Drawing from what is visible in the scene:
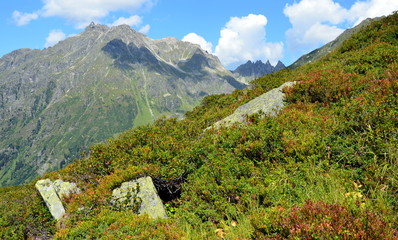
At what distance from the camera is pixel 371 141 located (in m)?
6.20

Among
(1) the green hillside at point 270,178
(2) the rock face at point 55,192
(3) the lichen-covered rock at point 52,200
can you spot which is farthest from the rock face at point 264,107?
(3) the lichen-covered rock at point 52,200

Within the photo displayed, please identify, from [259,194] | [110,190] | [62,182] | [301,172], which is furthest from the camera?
[62,182]

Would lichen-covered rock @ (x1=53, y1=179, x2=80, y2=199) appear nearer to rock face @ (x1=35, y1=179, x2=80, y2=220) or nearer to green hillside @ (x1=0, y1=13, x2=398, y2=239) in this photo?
rock face @ (x1=35, y1=179, x2=80, y2=220)

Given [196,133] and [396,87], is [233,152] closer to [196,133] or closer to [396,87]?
[196,133]

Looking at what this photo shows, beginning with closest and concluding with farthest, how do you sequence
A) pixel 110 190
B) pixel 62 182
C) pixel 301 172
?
pixel 301 172 < pixel 110 190 < pixel 62 182

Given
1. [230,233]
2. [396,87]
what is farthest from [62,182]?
[396,87]

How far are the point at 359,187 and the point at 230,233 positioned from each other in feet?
10.3

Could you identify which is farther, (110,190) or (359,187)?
(110,190)

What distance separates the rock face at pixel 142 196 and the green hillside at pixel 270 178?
0.31m

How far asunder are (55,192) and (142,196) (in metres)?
4.94

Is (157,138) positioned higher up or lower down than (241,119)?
higher up

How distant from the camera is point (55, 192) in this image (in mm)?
9938

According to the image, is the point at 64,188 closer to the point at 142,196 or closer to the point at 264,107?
the point at 142,196

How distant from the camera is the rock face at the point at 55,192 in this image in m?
9.30
